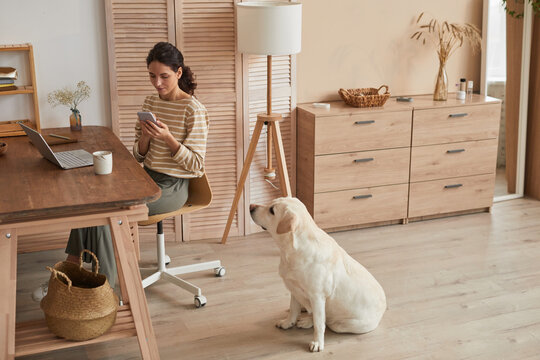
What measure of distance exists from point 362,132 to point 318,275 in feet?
4.99

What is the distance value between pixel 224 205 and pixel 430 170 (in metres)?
1.35

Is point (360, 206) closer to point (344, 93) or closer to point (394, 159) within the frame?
point (394, 159)

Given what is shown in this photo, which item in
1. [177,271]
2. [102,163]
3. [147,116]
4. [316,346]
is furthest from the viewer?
[177,271]

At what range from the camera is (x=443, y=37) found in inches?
172

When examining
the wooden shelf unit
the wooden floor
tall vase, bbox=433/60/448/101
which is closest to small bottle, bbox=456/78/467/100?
tall vase, bbox=433/60/448/101

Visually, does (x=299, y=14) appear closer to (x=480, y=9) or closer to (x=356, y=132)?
(x=356, y=132)

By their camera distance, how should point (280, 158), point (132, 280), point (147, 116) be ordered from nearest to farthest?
point (132, 280) → point (147, 116) → point (280, 158)

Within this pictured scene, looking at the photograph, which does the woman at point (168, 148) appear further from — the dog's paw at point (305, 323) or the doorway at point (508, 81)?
the doorway at point (508, 81)

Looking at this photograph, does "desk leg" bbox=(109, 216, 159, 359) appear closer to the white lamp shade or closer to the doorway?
the white lamp shade

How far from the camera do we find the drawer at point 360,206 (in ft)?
13.2

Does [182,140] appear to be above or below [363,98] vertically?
below

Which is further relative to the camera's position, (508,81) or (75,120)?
(508,81)

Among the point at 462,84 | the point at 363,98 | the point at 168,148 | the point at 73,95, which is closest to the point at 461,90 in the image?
the point at 462,84

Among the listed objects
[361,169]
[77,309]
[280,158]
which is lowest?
[77,309]
